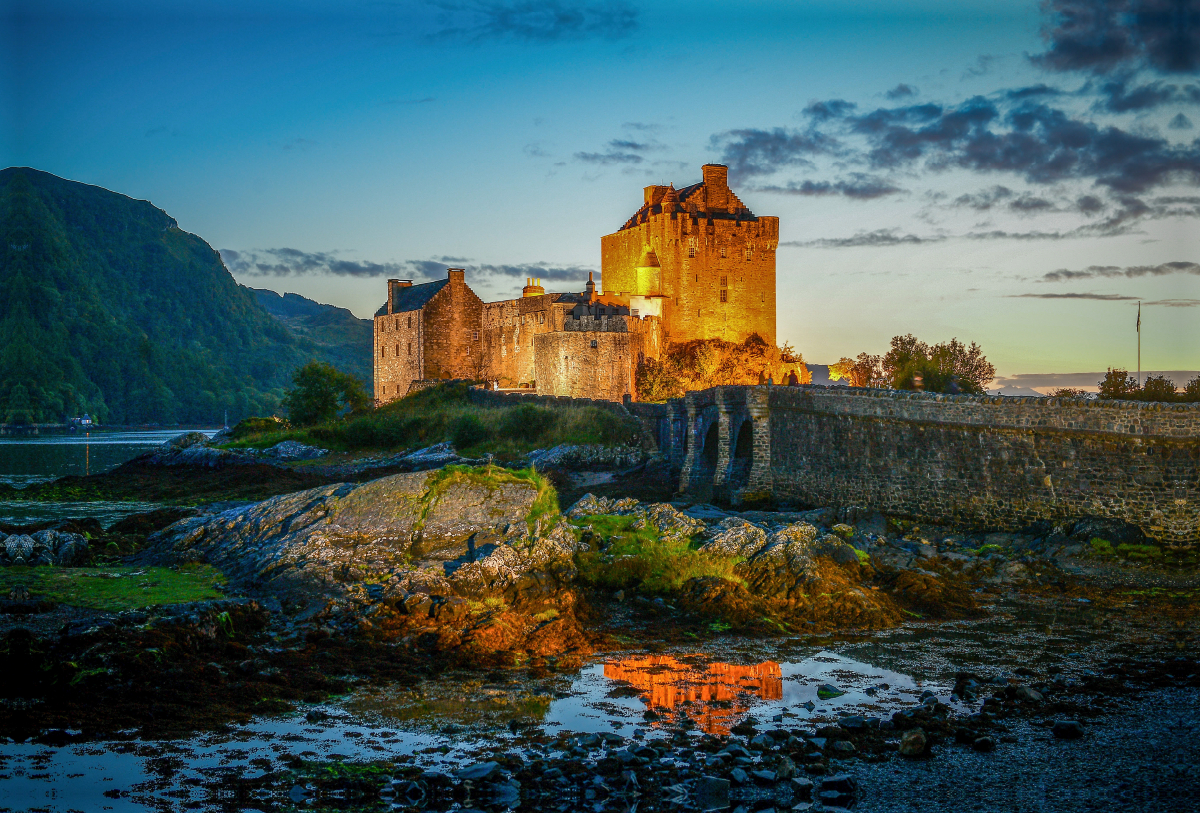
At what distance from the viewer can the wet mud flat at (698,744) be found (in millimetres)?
8320

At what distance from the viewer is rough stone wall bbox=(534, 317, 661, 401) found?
4978 cm

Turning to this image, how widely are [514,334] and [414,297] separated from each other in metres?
8.79

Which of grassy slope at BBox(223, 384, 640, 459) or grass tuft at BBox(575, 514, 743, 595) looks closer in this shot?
grass tuft at BBox(575, 514, 743, 595)

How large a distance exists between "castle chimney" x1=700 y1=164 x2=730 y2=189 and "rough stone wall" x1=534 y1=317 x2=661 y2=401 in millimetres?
13030

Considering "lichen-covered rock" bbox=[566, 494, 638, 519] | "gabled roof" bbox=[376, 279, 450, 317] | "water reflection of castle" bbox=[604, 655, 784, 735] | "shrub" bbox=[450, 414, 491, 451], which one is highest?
"gabled roof" bbox=[376, 279, 450, 317]

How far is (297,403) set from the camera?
56.4 m

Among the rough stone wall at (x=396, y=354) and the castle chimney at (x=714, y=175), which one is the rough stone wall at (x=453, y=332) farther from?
the castle chimney at (x=714, y=175)

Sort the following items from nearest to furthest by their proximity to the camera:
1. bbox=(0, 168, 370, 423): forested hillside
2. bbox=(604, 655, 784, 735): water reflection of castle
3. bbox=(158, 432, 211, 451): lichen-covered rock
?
bbox=(604, 655, 784, 735): water reflection of castle, bbox=(158, 432, 211, 451): lichen-covered rock, bbox=(0, 168, 370, 423): forested hillside

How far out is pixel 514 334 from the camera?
5666 centimetres

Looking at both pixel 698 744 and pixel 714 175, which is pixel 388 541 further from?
pixel 714 175

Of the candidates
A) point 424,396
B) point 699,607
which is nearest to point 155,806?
point 699,607

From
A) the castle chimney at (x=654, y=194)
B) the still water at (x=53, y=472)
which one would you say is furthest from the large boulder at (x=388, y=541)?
the castle chimney at (x=654, y=194)

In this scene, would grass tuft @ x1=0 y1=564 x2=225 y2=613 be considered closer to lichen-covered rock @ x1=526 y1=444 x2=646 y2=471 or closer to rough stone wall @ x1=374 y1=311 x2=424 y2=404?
lichen-covered rock @ x1=526 y1=444 x2=646 y2=471

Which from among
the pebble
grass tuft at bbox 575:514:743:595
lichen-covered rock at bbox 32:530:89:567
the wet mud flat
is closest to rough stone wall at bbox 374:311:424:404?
lichen-covered rock at bbox 32:530:89:567
